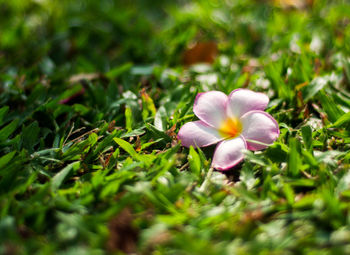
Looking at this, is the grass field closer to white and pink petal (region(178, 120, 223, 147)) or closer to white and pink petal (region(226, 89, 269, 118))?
white and pink petal (region(178, 120, 223, 147))

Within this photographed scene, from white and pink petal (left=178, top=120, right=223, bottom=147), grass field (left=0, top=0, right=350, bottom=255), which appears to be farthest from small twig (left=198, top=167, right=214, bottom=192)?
white and pink petal (left=178, top=120, right=223, bottom=147)

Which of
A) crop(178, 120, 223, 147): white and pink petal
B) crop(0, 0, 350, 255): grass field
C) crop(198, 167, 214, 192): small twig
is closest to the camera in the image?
crop(0, 0, 350, 255): grass field

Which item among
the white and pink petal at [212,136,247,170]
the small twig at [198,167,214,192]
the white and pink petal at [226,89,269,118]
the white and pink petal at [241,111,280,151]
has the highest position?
the white and pink petal at [226,89,269,118]

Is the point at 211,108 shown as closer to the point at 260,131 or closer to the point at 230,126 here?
the point at 230,126

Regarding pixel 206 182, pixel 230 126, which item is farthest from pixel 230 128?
pixel 206 182

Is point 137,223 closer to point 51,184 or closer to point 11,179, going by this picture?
point 51,184

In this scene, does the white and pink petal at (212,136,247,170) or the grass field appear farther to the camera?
the white and pink petal at (212,136,247,170)
